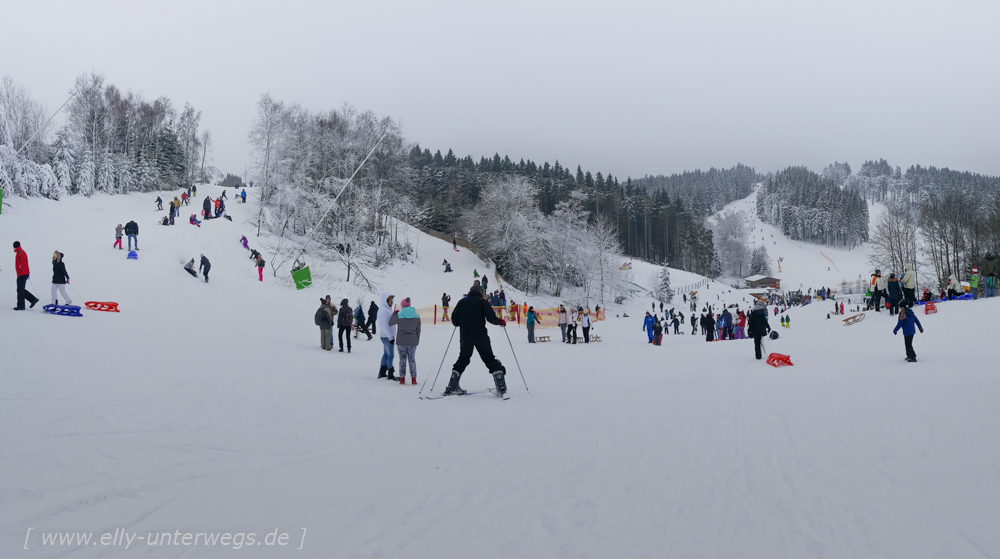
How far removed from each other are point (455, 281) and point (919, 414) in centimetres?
3756

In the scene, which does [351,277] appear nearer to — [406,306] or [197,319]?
[197,319]

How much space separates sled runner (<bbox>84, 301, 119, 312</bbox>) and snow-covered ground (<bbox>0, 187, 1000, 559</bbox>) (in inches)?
198

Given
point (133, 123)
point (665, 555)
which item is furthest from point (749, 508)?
point (133, 123)

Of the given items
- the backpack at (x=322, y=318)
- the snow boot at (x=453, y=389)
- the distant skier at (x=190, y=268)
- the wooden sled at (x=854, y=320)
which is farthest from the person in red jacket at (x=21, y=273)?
the wooden sled at (x=854, y=320)

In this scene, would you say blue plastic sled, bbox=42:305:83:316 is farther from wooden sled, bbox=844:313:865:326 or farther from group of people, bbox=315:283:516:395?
wooden sled, bbox=844:313:865:326

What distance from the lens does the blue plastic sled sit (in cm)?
1420

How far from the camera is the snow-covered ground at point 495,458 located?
3.26 m

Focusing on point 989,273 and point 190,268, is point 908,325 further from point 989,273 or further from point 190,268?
point 190,268

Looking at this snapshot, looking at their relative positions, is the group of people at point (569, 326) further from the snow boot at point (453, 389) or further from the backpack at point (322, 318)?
the snow boot at point (453, 389)

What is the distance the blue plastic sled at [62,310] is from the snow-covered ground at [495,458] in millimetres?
2869

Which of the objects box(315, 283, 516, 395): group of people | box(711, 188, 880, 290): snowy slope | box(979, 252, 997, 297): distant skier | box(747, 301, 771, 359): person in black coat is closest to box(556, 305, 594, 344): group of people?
box(747, 301, 771, 359): person in black coat

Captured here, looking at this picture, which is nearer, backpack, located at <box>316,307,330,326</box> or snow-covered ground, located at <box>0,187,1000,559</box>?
snow-covered ground, located at <box>0,187,1000,559</box>

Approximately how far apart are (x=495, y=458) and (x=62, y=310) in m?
15.7

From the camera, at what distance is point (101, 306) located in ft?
54.5
